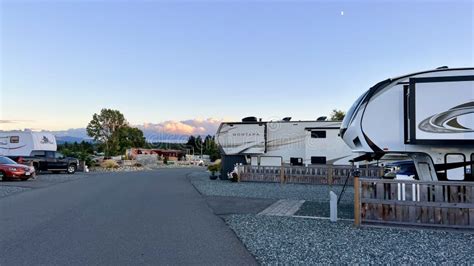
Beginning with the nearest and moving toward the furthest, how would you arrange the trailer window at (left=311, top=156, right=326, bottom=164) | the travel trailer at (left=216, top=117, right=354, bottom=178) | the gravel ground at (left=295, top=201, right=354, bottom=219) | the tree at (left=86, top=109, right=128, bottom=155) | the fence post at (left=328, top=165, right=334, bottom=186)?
the gravel ground at (left=295, top=201, right=354, bottom=219) < the fence post at (left=328, top=165, right=334, bottom=186) < the travel trailer at (left=216, top=117, right=354, bottom=178) < the trailer window at (left=311, top=156, right=326, bottom=164) < the tree at (left=86, top=109, right=128, bottom=155)

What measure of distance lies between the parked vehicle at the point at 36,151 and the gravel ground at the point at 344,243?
25.9 metres

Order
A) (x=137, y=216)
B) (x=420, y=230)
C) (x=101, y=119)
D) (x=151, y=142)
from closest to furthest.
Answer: (x=420, y=230)
(x=137, y=216)
(x=101, y=119)
(x=151, y=142)

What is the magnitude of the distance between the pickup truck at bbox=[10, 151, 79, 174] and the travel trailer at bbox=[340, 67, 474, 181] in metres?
27.3

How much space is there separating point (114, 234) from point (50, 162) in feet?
86.3

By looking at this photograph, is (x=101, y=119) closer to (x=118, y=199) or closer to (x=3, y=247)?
(x=118, y=199)

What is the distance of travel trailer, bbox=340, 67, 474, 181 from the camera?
929 cm

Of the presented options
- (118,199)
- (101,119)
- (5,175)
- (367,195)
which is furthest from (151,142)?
(367,195)

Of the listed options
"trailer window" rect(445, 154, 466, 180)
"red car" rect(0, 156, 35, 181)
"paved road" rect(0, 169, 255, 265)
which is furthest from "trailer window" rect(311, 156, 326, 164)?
"red car" rect(0, 156, 35, 181)

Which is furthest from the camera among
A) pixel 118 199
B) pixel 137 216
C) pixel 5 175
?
pixel 5 175

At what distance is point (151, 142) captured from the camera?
94.1 meters

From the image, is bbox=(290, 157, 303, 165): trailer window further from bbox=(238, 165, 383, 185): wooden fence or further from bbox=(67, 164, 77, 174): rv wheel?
bbox=(67, 164, 77, 174): rv wheel

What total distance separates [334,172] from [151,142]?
7670 cm

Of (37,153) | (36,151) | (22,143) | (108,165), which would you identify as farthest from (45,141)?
(108,165)

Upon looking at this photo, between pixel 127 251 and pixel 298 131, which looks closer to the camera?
pixel 127 251
